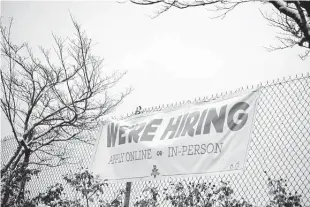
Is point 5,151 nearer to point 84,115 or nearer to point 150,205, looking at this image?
point 84,115

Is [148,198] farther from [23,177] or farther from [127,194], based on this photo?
[23,177]

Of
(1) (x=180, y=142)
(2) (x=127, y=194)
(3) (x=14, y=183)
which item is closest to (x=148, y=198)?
(2) (x=127, y=194)

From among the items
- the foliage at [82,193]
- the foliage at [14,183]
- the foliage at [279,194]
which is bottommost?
the foliage at [279,194]

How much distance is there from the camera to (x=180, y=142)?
3875mm

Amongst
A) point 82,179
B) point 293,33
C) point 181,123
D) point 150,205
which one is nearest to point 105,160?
point 82,179

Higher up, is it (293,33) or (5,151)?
(293,33)

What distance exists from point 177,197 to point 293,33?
3.29m

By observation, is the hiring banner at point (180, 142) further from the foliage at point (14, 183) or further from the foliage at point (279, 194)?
the foliage at point (14, 183)

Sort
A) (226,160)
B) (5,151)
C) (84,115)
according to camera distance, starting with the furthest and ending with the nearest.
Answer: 1. (5,151)
2. (84,115)
3. (226,160)

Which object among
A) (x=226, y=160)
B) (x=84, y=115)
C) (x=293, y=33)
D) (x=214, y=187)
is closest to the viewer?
(x=226, y=160)

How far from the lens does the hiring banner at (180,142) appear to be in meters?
3.43

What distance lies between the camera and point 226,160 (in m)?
3.36

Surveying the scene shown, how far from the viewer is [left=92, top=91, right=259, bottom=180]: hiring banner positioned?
11.3 feet

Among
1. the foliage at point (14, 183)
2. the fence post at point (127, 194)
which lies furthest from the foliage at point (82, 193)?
the foliage at point (14, 183)
